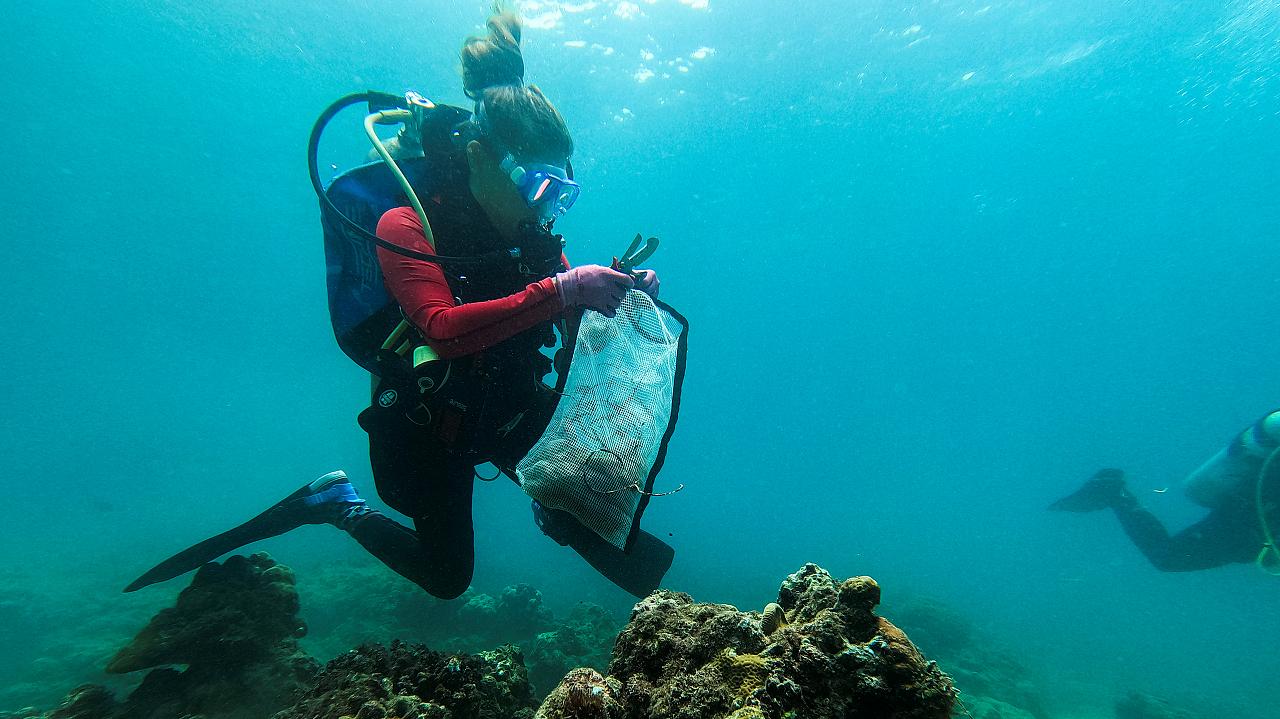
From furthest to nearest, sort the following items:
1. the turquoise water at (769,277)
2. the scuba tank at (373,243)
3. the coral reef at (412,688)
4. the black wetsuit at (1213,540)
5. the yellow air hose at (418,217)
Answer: the turquoise water at (769,277) < the black wetsuit at (1213,540) < the scuba tank at (373,243) < the yellow air hose at (418,217) < the coral reef at (412,688)

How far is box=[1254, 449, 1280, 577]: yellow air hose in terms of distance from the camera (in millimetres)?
7027

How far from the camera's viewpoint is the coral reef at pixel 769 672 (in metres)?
1.24

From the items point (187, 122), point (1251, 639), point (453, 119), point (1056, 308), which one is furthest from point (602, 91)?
point (1056, 308)

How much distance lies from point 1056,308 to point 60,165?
146582 mm

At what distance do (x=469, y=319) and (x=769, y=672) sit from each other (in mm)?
2285

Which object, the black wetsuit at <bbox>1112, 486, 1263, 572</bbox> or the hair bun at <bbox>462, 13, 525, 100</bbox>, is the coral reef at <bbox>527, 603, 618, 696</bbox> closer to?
the hair bun at <bbox>462, 13, 525, 100</bbox>

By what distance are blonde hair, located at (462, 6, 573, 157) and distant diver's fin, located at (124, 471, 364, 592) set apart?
330 centimetres

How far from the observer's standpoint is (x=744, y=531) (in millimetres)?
45219

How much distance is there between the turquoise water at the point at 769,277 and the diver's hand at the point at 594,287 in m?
10.9

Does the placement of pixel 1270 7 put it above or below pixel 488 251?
above

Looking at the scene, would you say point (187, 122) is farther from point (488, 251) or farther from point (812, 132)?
point (488, 251)

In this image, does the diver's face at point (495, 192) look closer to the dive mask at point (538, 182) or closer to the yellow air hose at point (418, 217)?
the dive mask at point (538, 182)

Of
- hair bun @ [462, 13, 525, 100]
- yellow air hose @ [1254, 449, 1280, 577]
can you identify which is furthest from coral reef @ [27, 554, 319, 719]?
yellow air hose @ [1254, 449, 1280, 577]

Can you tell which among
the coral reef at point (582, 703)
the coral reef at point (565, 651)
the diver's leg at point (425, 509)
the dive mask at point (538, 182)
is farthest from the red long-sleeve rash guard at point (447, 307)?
the coral reef at point (565, 651)
